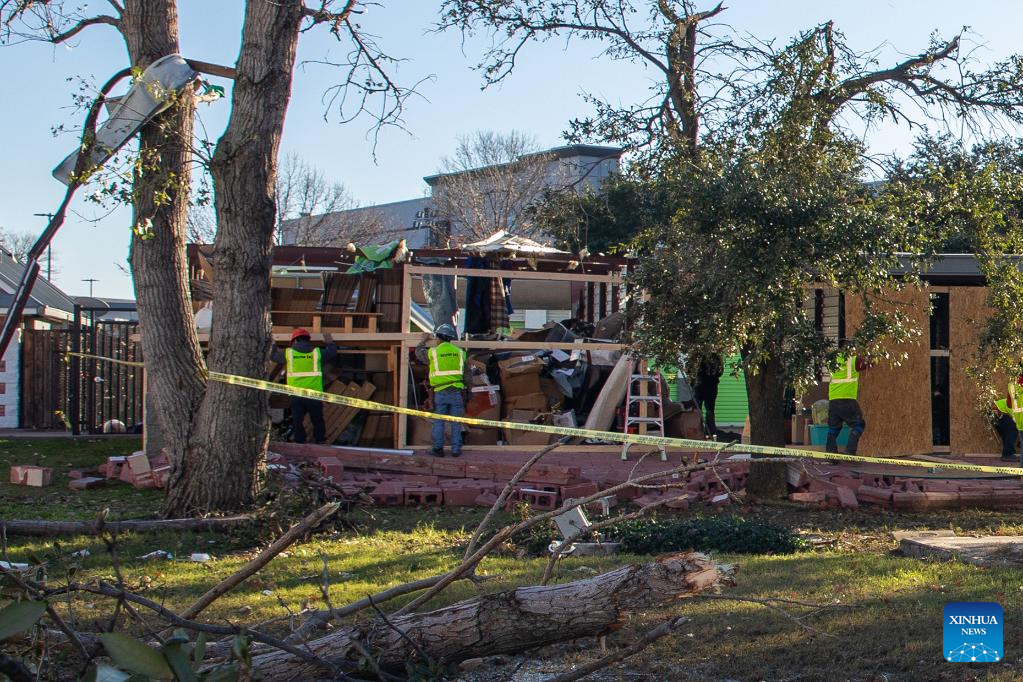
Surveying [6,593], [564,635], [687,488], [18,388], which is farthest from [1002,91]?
[18,388]

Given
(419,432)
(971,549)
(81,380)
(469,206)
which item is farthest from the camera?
(469,206)

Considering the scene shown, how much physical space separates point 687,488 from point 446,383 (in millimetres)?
3663

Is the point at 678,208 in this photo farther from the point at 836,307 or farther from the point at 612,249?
the point at 836,307

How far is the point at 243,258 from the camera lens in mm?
9906

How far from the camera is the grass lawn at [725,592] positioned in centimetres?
536

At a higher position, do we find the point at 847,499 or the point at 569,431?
the point at 569,431

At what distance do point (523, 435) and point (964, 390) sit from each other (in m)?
5.98

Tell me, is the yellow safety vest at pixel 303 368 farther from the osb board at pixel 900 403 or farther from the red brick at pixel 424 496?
the osb board at pixel 900 403

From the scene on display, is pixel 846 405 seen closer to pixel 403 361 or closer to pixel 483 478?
pixel 483 478

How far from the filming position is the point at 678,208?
1091 cm

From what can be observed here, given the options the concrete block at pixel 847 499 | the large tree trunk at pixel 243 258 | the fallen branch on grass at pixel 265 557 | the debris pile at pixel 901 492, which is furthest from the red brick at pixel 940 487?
the fallen branch on grass at pixel 265 557

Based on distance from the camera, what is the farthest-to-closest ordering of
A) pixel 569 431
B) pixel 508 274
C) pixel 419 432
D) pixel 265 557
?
1. pixel 419 432
2. pixel 508 274
3. pixel 569 431
4. pixel 265 557

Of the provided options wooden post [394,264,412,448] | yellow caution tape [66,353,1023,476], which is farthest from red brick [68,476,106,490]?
wooden post [394,264,412,448]

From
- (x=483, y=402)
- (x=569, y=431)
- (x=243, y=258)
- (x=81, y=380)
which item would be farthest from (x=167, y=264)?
(x=81, y=380)
